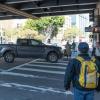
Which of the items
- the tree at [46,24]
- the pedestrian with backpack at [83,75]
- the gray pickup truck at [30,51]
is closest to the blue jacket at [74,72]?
the pedestrian with backpack at [83,75]

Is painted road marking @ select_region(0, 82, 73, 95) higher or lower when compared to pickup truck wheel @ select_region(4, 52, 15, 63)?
lower

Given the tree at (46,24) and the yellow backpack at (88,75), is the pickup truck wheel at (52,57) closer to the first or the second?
the yellow backpack at (88,75)

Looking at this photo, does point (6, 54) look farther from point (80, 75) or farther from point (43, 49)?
point (80, 75)

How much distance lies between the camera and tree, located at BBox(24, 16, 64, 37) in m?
69.9

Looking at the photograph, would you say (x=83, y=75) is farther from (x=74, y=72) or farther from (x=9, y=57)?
(x=9, y=57)

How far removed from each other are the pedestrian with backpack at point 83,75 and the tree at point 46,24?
Result: 6075 centimetres

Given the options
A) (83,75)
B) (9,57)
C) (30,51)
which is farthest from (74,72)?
(9,57)

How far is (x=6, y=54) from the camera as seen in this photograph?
26.9 m

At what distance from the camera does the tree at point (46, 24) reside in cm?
6986

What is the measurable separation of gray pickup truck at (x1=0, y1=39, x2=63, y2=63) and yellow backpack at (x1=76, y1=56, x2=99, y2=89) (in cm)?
2086

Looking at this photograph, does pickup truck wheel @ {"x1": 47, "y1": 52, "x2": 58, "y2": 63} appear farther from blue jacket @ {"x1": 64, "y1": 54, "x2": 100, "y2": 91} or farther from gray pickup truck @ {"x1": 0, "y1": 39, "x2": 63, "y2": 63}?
blue jacket @ {"x1": 64, "y1": 54, "x2": 100, "y2": 91}

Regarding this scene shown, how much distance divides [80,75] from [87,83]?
170 mm

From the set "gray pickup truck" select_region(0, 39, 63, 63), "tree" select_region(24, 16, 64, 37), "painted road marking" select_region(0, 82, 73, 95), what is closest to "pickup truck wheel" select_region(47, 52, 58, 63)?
"gray pickup truck" select_region(0, 39, 63, 63)

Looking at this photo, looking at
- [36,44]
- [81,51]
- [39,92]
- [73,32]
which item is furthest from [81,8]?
[73,32]
